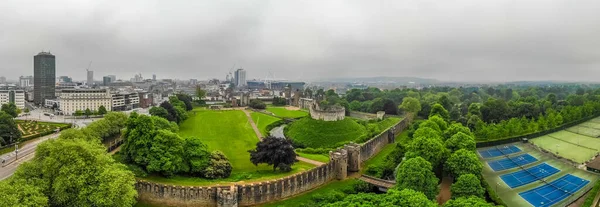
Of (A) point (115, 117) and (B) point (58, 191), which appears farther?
(A) point (115, 117)

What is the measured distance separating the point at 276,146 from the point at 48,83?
14753 cm

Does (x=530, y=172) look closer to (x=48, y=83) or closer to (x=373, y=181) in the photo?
(x=373, y=181)

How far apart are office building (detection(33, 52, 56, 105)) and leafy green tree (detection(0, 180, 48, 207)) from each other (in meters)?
142

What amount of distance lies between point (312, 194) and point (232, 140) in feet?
87.7

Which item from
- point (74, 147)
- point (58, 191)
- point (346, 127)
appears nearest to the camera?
point (58, 191)

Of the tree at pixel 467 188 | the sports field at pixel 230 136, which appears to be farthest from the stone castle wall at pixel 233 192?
the tree at pixel 467 188

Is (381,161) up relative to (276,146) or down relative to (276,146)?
down

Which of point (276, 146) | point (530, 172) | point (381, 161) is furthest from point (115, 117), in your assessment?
point (530, 172)

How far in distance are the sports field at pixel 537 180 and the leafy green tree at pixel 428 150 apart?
6001 millimetres

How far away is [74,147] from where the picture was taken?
2769 centimetres

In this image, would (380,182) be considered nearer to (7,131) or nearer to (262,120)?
(262,120)

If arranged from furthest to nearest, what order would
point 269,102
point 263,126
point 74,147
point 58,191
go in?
point 269,102, point 263,126, point 74,147, point 58,191

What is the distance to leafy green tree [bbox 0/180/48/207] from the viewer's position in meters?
22.1

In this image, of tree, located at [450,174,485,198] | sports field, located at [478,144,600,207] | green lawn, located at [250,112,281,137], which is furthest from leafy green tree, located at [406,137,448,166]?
green lawn, located at [250,112,281,137]
